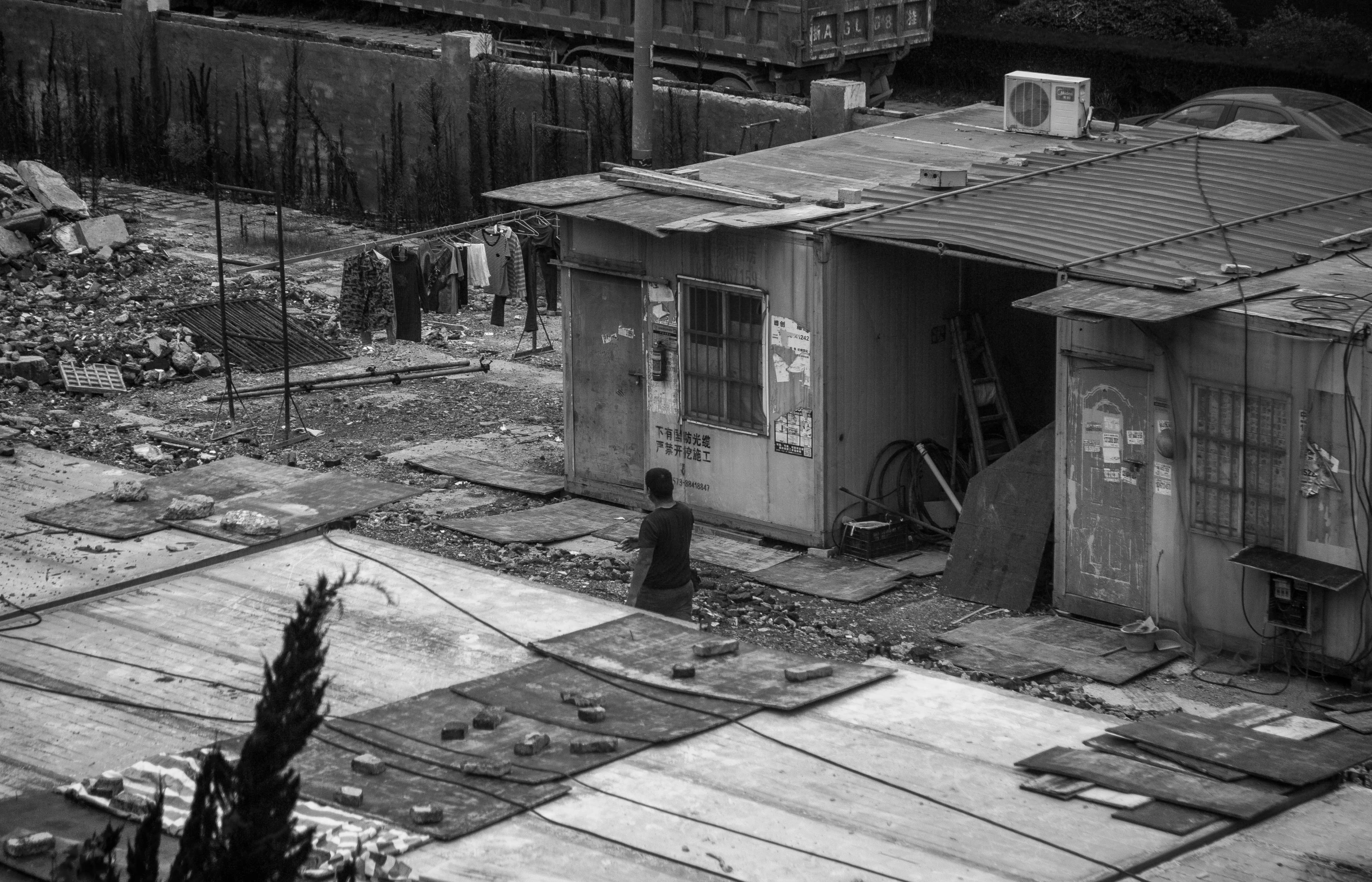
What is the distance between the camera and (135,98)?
27906mm

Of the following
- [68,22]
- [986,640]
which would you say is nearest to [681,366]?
[986,640]

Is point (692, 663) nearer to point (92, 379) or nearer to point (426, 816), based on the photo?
point (426, 816)

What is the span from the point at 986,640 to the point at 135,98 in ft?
65.2

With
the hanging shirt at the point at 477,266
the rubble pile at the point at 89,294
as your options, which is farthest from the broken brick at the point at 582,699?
the rubble pile at the point at 89,294

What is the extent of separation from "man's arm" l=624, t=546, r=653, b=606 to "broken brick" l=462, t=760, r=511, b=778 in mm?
2131

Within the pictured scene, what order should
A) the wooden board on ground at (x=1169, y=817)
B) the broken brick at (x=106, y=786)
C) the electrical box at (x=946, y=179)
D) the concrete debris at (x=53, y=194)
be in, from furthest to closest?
the concrete debris at (x=53, y=194) < the electrical box at (x=946, y=179) < the broken brick at (x=106, y=786) < the wooden board on ground at (x=1169, y=817)

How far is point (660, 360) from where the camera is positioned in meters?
14.4

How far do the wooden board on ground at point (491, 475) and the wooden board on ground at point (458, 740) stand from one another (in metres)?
4.65

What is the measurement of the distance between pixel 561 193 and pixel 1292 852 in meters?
8.23

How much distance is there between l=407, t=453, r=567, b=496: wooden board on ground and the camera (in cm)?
1521

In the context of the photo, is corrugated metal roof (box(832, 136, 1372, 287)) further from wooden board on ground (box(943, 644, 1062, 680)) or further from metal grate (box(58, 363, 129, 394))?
metal grate (box(58, 363, 129, 394))

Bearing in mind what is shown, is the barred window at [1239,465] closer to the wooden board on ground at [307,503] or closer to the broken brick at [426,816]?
the broken brick at [426,816]

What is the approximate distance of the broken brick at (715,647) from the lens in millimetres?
11133

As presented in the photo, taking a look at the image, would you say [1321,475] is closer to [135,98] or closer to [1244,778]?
[1244,778]
